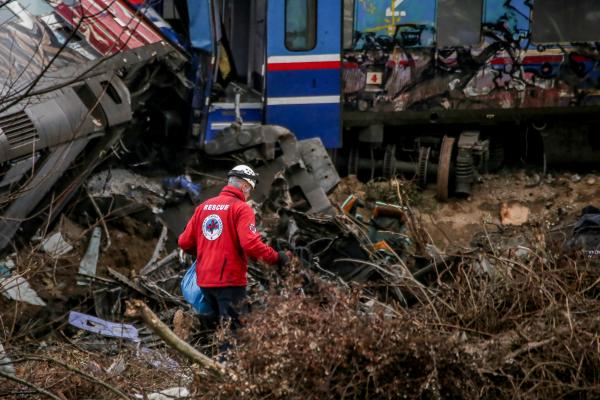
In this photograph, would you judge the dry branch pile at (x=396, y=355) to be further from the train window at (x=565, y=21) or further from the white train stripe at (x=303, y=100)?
the train window at (x=565, y=21)

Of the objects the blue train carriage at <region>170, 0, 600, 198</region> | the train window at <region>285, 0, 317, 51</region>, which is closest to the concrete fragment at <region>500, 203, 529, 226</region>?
the blue train carriage at <region>170, 0, 600, 198</region>

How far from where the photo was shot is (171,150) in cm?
1157

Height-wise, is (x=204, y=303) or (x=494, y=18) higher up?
(x=494, y=18)

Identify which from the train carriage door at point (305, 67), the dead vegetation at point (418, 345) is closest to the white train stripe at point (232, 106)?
the train carriage door at point (305, 67)

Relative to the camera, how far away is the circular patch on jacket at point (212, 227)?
764cm

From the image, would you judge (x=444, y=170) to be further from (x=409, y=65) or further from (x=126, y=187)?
(x=126, y=187)

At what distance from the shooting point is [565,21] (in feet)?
40.4

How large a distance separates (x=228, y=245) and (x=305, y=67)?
16.4 ft

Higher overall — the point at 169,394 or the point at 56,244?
the point at 169,394

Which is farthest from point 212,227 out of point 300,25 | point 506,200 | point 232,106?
point 506,200

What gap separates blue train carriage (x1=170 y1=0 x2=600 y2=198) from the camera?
40.1 feet

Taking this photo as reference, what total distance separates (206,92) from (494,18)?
3050mm

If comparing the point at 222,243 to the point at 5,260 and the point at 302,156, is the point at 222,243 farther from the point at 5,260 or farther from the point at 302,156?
the point at 302,156

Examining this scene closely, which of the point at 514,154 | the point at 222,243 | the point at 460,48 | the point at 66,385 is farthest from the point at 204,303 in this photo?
the point at 514,154
